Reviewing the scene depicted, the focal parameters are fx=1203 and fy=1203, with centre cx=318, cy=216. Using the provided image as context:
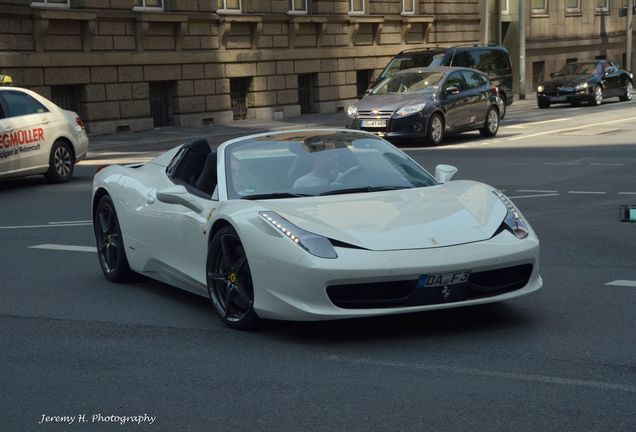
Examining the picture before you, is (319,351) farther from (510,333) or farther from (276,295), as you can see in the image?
(510,333)

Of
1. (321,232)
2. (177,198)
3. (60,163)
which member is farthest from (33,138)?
(321,232)

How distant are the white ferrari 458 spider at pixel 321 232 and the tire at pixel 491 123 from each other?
17828 millimetres

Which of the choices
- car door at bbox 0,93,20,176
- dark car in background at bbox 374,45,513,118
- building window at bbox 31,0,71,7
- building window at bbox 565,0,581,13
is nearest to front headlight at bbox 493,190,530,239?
car door at bbox 0,93,20,176

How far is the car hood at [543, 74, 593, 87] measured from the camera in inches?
1474

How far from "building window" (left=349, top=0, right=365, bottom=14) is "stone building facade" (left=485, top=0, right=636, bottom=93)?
8.27m

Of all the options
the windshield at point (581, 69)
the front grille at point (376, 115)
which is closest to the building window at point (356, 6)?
the windshield at point (581, 69)

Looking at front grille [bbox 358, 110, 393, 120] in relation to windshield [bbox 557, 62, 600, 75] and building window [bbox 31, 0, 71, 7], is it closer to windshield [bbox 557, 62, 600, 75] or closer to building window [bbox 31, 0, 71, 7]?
building window [bbox 31, 0, 71, 7]

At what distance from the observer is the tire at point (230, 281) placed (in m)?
6.84

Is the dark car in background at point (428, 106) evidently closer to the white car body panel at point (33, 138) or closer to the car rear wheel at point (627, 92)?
the white car body panel at point (33, 138)

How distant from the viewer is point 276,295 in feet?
21.4

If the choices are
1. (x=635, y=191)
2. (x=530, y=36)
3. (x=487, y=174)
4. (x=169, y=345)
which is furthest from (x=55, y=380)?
(x=530, y=36)

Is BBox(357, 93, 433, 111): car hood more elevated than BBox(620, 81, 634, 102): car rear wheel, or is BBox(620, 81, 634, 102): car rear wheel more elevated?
BBox(357, 93, 433, 111): car hood

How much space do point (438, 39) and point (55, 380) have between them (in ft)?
126

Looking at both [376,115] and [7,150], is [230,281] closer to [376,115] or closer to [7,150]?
[7,150]
